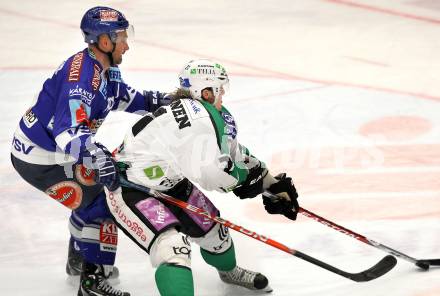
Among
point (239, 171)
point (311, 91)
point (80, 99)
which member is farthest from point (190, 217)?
point (311, 91)

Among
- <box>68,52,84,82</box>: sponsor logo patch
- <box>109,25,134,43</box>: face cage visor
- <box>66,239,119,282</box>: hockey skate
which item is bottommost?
<box>66,239,119,282</box>: hockey skate

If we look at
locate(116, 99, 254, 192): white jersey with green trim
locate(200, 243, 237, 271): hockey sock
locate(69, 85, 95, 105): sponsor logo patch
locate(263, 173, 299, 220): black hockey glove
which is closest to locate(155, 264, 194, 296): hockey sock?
locate(116, 99, 254, 192): white jersey with green trim

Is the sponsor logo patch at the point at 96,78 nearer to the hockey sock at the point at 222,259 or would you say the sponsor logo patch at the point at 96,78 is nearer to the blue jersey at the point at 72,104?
the blue jersey at the point at 72,104

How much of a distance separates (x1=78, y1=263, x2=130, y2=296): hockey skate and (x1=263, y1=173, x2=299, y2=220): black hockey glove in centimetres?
74

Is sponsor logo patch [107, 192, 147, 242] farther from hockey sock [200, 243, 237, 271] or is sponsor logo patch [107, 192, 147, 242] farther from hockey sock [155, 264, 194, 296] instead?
hockey sock [200, 243, 237, 271]

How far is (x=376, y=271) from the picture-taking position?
3.94 meters

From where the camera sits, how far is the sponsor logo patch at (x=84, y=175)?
4.14 metres

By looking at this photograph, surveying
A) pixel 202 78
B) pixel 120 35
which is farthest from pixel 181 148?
pixel 120 35

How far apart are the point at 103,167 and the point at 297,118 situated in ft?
8.46

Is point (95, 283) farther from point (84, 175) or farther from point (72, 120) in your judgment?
point (72, 120)

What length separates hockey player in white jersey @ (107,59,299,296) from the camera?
369 cm

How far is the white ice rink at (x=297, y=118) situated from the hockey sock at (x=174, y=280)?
2.19 ft

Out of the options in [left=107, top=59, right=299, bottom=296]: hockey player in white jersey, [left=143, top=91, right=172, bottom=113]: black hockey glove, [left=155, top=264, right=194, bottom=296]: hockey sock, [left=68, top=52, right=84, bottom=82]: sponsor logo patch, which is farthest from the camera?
[left=143, top=91, right=172, bottom=113]: black hockey glove

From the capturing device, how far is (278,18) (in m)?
8.65
